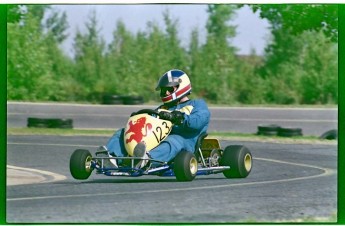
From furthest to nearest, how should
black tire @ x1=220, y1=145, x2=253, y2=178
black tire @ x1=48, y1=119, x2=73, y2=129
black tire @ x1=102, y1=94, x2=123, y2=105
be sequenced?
1. black tire @ x1=48, y1=119, x2=73, y2=129
2. black tire @ x1=102, y1=94, x2=123, y2=105
3. black tire @ x1=220, y1=145, x2=253, y2=178

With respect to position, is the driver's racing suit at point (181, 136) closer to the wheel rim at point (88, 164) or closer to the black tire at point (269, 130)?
the wheel rim at point (88, 164)

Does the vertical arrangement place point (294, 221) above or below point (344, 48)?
below

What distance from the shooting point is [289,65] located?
2436cm

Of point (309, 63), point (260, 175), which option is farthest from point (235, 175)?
point (309, 63)

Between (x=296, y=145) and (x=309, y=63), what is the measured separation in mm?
2209

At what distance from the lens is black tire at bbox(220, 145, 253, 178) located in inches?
617

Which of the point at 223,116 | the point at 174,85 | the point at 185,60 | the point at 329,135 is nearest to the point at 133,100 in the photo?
the point at 185,60

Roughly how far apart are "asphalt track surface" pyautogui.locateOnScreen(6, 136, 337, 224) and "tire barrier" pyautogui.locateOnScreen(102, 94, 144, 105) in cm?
470

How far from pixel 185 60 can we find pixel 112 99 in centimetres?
281

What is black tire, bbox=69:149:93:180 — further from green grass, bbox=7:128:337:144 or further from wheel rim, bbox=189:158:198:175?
green grass, bbox=7:128:337:144

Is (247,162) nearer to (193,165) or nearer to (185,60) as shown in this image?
(193,165)

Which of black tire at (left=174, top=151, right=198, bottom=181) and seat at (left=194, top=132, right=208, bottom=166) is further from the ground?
seat at (left=194, top=132, right=208, bottom=166)

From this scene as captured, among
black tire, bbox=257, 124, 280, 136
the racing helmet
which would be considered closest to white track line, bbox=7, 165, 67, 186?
the racing helmet

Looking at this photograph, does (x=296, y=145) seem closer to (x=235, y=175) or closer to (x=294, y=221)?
(x=235, y=175)
